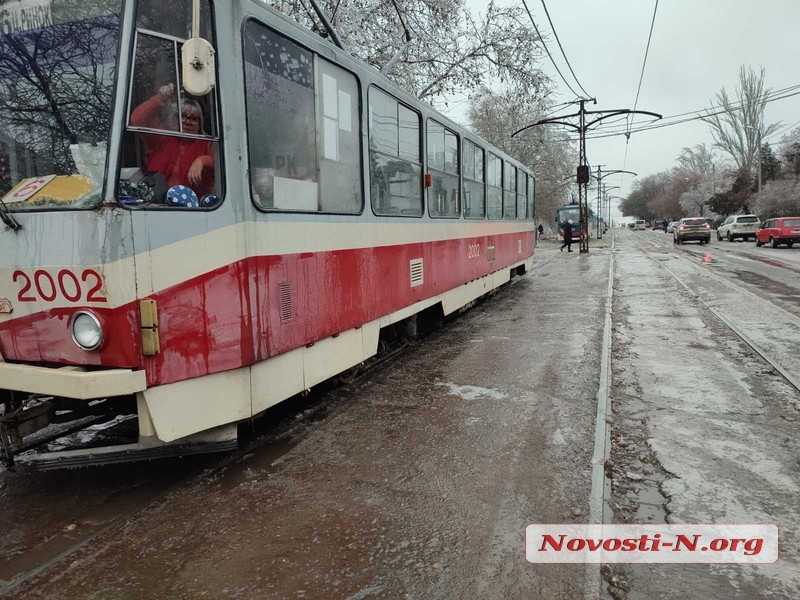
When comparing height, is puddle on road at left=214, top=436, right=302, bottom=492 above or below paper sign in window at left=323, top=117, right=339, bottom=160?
below

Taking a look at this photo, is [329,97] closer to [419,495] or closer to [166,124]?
[166,124]

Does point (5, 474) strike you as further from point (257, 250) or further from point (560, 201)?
point (560, 201)

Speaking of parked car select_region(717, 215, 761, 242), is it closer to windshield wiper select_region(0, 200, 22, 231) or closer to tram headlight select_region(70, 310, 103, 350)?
tram headlight select_region(70, 310, 103, 350)

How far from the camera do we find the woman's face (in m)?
3.27

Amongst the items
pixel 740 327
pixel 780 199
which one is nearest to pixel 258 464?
pixel 740 327

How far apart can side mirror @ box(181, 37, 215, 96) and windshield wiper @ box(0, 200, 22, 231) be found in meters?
1.22

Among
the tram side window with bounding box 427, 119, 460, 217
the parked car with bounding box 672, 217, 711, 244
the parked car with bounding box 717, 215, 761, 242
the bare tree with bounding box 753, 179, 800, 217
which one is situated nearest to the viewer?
the tram side window with bounding box 427, 119, 460, 217

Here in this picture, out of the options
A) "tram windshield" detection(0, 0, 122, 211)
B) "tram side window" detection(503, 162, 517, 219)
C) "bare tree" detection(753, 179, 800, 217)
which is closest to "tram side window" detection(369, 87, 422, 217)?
"tram windshield" detection(0, 0, 122, 211)

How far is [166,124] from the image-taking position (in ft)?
10.5

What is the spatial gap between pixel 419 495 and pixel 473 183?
6773 millimetres

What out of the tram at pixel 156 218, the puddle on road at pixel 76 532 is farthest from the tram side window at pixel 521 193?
the puddle on road at pixel 76 532

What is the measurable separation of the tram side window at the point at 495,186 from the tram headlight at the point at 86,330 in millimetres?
8174

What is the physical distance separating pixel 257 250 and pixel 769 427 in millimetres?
4077

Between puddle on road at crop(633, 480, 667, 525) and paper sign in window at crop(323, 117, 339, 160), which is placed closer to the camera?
puddle on road at crop(633, 480, 667, 525)
